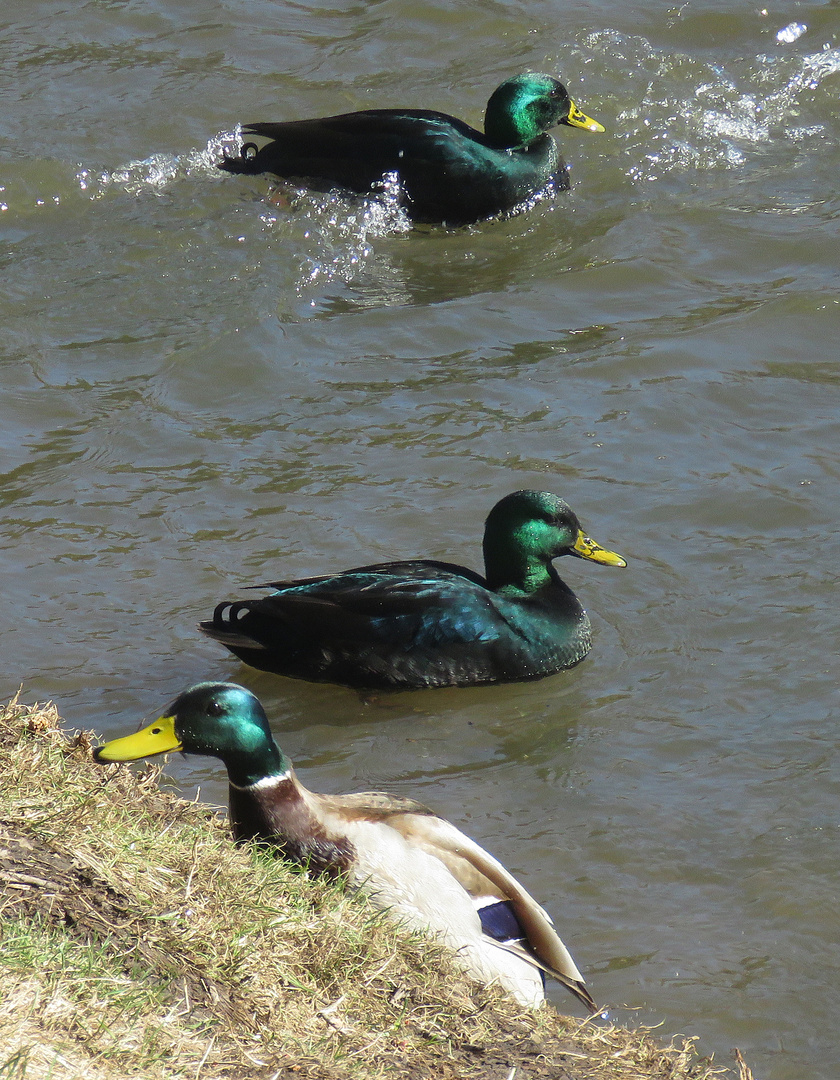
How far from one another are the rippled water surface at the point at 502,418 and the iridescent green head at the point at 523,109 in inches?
20.3

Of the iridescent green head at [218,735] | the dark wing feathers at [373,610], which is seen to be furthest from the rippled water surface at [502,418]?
the iridescent green head at [218,735]

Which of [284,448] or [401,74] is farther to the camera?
[401,74]

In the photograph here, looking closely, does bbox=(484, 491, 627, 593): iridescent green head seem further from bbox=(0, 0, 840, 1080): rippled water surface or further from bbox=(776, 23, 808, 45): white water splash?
bbox=(776, 23, 808, 45): white water splash

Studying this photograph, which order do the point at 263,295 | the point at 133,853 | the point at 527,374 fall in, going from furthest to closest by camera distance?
the point at 263,295
the point at 527,374
the point at 133,853

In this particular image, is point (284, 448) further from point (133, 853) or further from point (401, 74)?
point (401, 74)

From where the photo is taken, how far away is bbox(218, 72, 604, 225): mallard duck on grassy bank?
9.21 meters

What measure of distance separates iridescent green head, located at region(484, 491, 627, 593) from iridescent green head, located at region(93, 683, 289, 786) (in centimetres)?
217

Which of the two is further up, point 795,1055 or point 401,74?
point 401,74

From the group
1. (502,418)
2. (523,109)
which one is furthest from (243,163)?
(502,418)

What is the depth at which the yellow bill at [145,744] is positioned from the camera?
3843mm

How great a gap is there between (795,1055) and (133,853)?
6.02 ft

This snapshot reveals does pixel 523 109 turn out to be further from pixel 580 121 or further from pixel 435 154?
pixel 435 154

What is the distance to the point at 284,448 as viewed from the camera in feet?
23.0

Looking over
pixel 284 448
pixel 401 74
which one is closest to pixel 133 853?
pixel 284 448
